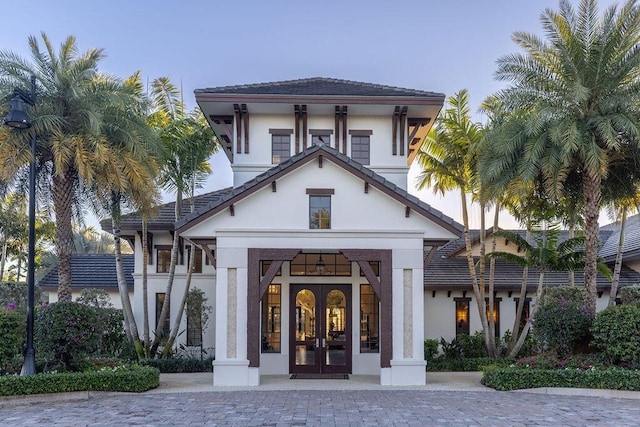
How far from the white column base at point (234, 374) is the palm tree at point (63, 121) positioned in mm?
4462

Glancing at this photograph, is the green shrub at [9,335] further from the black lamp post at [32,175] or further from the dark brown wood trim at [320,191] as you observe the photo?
the dark brown wood trim at [320,191]

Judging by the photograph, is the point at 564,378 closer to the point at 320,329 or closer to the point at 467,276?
the point at 320,329

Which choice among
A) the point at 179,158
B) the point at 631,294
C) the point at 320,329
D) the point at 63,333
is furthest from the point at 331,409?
the point at 631,294

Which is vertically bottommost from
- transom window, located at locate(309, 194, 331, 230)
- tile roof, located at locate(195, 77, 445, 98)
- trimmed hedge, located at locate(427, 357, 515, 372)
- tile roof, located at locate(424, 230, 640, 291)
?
trimmed hedge, located at locate(427, 357, 515, 372)

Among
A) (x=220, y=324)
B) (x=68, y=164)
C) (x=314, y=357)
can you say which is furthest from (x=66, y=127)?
(x=314, y=357)

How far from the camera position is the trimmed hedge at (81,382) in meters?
12.7

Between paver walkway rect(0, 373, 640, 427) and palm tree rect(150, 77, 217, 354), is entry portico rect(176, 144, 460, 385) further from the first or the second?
palm tree rect(150, 77, 217, 354)

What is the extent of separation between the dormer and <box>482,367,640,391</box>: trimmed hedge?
267 inches

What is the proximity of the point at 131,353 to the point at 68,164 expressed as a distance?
7043 millimetres

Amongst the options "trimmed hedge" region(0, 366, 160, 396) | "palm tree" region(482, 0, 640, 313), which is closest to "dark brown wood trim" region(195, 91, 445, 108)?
"palm tree" region(482, 0, 640, 313)

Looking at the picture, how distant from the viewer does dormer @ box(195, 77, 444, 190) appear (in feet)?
60.3

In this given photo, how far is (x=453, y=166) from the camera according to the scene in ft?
65.2

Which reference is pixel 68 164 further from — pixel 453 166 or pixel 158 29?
pixel 453 166

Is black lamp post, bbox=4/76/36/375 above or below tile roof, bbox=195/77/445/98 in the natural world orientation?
below
